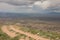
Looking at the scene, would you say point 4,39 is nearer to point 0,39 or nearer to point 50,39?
point 0,39

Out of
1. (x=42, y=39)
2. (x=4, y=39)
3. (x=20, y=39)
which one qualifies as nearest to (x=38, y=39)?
(x=42, y=39)

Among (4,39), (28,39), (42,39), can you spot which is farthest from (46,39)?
(4,39)

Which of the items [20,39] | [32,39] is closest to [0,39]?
[20,39]

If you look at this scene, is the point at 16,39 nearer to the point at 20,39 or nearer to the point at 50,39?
the point at 20,39

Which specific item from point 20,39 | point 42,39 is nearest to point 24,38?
point 20,39

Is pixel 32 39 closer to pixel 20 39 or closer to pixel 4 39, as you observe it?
pixel 20 39

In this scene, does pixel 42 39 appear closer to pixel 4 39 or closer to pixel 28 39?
pixel 28 39
